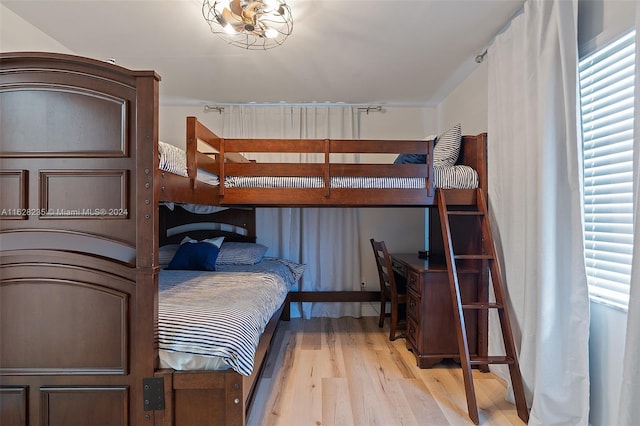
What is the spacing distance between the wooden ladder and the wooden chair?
0.64m

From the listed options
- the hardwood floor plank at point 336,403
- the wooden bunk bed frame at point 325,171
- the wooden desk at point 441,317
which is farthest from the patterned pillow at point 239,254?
the wooden desk at point 441,317

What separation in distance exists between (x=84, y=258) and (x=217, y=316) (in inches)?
25.0

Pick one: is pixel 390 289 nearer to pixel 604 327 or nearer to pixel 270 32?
pixel 604 327

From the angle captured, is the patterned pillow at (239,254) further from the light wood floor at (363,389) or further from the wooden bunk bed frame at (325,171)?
the wooden bunk bed frame at (325,171)

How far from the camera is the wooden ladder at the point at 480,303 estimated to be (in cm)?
193

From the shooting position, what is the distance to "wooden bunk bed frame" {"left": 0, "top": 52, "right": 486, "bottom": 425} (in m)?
1.40

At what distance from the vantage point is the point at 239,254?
3.31 m

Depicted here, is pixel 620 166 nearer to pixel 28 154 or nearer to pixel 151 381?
pixel 151 381

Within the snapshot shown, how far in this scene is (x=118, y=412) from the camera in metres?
1.42

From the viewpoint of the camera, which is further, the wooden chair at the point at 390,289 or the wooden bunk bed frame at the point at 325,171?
the wooden chair at the point at 390,289

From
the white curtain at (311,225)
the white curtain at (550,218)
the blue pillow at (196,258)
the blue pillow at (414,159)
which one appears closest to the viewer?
the white curtain at (550,218)

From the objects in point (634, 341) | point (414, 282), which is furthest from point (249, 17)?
point (634, 341)

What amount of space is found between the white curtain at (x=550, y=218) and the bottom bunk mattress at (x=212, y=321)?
1.55m

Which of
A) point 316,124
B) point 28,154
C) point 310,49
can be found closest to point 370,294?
point 316,124
